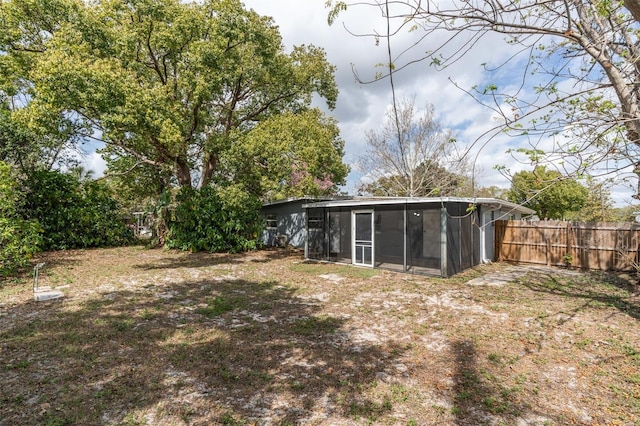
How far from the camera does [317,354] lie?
388 cm

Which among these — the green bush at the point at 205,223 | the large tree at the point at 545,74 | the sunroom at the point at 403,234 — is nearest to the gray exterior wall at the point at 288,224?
the green bush at the point at 205,223

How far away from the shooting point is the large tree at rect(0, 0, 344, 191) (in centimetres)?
808

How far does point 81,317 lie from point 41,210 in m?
10.4

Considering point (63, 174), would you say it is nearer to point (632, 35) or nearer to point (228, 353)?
point (228, 353)

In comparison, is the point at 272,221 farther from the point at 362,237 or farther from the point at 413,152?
the point at 413,152

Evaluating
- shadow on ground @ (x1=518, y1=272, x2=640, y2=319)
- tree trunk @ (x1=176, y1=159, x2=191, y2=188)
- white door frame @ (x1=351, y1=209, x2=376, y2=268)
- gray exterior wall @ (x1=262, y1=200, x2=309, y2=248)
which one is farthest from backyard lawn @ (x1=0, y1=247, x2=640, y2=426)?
gray exterior wall @ (x1=262, y1=200, x2=309, y2=248)

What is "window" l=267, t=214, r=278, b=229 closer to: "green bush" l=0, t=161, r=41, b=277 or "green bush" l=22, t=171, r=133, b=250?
"green bush" l=22, t=171, r=133, b=250

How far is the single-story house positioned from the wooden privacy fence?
61 centimetres

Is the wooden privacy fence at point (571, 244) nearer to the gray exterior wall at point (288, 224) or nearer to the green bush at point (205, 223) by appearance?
the gray exterior wall at point (288, 224)

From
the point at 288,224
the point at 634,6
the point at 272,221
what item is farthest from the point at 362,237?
the point at 634,6

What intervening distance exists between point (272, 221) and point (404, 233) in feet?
28.7

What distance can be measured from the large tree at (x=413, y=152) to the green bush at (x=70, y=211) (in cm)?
1510

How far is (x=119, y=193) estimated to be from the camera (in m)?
15.7

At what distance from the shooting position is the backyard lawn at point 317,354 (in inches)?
107
